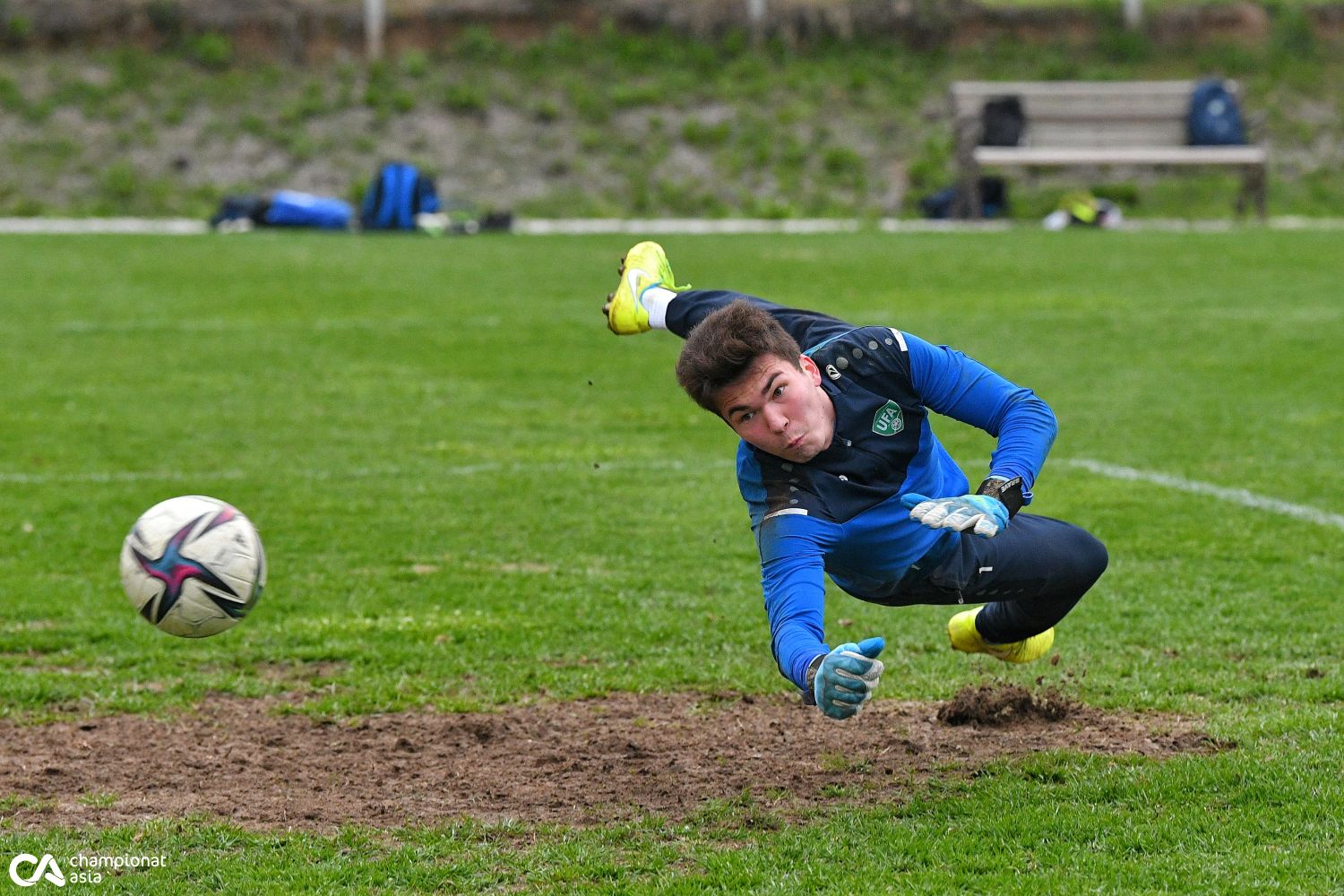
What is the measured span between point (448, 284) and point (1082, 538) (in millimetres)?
12202

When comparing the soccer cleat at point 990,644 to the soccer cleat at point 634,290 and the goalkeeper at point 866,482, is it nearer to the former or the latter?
the goalkeeper at point 866,482

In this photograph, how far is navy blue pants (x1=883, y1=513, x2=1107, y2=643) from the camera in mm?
4766

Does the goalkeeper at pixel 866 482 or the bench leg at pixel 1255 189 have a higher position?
the goalkeeper at pixel 866 482

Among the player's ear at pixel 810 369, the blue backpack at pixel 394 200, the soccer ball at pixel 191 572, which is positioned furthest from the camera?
the blue backpack at pixel 394 200

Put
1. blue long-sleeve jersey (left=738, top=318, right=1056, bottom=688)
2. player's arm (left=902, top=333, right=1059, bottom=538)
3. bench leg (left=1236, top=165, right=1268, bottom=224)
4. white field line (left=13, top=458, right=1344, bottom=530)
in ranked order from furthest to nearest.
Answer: bench leg (left=1236, top=165, right=1268, bottom=224) < white field line (left=13, top=458, right=1344, bottom=530) < blue long-sleeve jersey (left=738, top=318, right=1056, bottom=688) < player's arm (left=902, top=333, right=1059, bottom=538)

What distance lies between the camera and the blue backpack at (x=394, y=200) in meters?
20.7

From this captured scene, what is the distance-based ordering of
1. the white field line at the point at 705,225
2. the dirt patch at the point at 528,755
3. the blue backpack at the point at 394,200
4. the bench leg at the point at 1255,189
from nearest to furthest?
the dirt patch at the point at 528,755
the blue backpack at the point at 394,200
the white field line at the point at 705,225
the bench leg at the point at 1255,189

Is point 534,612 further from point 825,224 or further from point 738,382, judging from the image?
point 825,224

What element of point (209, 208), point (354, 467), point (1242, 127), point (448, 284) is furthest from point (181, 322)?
point (1242, 127)

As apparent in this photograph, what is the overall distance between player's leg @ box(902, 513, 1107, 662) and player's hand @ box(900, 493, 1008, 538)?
74cm

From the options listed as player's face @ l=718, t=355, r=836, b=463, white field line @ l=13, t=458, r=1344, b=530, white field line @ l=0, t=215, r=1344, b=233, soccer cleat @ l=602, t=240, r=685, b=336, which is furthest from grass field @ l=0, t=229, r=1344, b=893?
white field line @ l=0, t=215, r=1344, b=233

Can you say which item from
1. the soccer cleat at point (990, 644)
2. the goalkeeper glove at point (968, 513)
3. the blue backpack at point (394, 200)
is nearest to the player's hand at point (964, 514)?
the goalkeeper glove at point (968, 513)

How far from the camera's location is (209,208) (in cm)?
2436

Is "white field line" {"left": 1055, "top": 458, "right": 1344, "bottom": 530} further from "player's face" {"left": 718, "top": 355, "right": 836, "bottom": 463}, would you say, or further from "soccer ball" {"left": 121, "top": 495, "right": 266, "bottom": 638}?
"soccer ball" {"left": 121, "top": 495, "right": 266, "bottom": 638}
